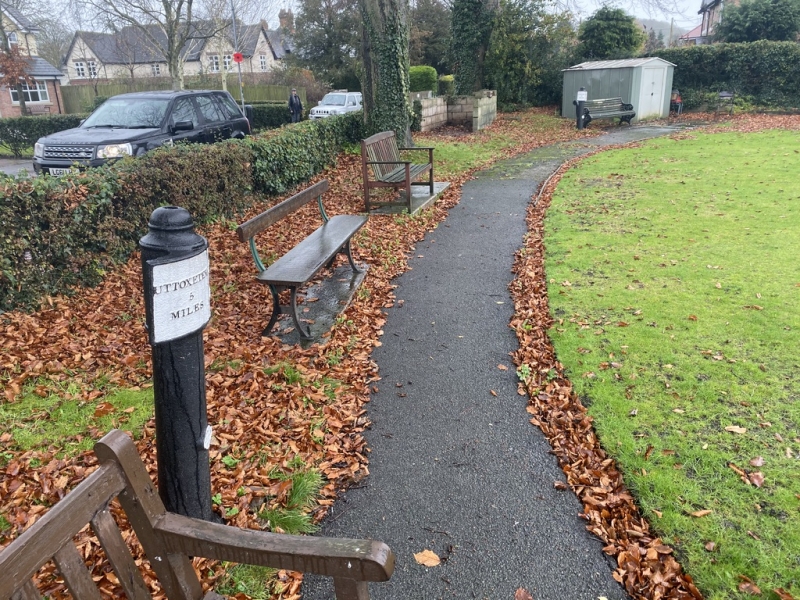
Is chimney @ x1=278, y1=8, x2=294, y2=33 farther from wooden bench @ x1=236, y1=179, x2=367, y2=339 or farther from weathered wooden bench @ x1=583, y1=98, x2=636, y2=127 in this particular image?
wooden bench @ x1=236, y1=179, x2=367, y2=339

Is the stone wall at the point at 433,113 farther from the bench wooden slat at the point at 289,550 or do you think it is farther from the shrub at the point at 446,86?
the bench wooden slat at the point at 289,550

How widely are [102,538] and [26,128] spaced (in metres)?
25.2

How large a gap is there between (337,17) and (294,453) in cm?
3358

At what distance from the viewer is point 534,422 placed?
4.11 meters

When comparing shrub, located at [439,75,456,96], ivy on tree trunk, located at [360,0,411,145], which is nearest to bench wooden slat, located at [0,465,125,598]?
ivy on tree trunk, located at [360,0,411,145]

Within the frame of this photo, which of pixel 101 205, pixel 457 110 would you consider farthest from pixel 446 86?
pixel 101 205

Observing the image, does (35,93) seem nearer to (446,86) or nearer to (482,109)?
(446,86)

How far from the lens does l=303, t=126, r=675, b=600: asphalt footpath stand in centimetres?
284

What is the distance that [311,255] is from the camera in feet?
18.5

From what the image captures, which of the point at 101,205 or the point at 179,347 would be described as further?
the point at 101,205

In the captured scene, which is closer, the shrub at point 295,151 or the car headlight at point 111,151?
the car headlight at point 111,151

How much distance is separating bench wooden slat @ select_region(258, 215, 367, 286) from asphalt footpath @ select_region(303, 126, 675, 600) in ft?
3.06

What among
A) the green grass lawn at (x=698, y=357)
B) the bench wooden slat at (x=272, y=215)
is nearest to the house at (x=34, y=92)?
the bench wooden slat at (x=272, y=215)

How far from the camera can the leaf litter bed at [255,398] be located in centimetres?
307
